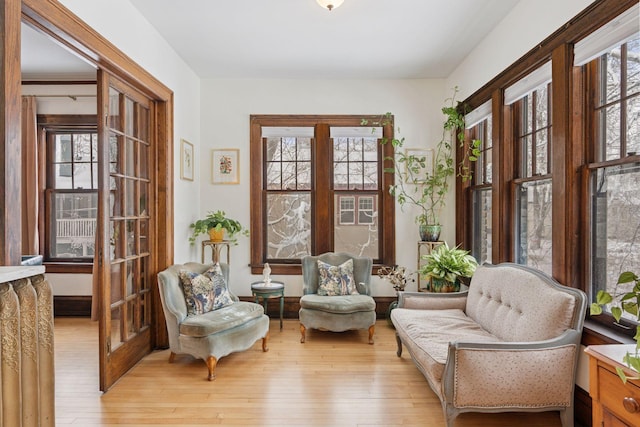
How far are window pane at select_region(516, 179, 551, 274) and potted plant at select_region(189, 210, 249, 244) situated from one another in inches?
118

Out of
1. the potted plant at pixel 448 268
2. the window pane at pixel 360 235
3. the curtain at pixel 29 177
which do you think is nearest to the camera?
the potted plant at pixel 448 268

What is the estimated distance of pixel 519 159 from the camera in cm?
337

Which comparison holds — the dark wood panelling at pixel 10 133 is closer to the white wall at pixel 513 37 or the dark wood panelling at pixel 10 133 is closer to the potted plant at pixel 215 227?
the potted plant at pixel 215 227

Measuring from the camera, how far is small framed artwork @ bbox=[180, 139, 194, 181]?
4188 mm

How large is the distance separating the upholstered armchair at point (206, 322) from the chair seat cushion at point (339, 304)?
0.56 metres

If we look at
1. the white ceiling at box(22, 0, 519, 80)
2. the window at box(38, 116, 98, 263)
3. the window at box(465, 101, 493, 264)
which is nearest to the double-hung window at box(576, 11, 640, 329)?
the white ceiling at box(22, 0, 519, 80)

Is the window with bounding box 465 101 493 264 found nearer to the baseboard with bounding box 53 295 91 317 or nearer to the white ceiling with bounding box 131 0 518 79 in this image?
the white ceiling with bounding box 131 0 518 79

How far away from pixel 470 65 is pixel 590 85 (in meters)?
1.80

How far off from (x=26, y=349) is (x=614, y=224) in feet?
10.1

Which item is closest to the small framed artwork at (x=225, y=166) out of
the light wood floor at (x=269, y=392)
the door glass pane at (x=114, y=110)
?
the door glass pane at (x=114, y=110)

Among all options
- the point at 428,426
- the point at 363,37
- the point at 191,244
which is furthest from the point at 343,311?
the point at 363,37

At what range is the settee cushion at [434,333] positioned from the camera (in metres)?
2.42

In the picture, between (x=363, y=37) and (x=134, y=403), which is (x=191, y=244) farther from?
(x=363, y=37)

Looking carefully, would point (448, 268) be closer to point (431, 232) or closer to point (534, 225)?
point (431, 232)
